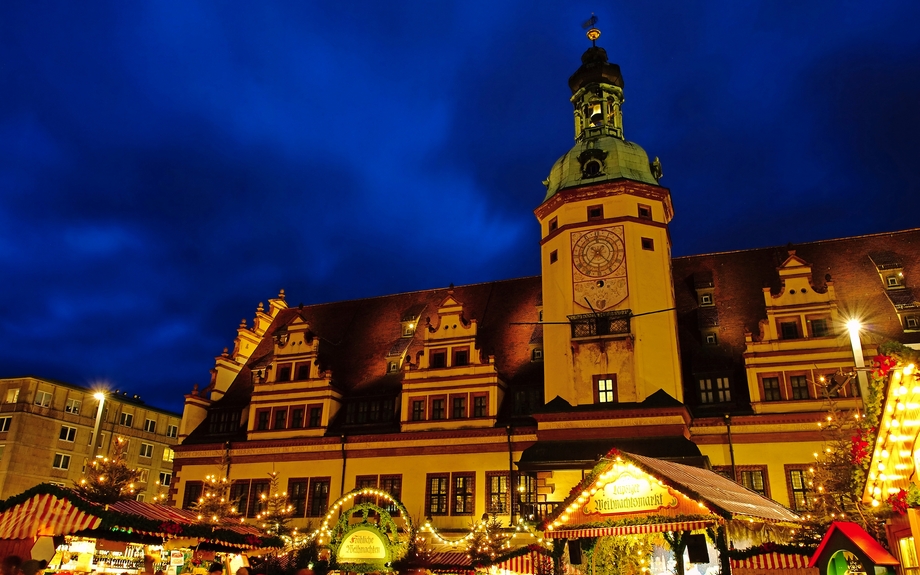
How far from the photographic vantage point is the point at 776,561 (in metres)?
17.2

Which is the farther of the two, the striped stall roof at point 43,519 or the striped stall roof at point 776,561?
the striped stall roof at point 776,561

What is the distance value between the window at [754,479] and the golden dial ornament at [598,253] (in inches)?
390

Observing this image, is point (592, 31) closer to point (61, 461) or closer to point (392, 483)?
Answer: point (392, 483)

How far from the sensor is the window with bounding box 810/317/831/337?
30453mm

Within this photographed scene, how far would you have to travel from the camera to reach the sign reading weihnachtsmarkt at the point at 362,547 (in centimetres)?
2261

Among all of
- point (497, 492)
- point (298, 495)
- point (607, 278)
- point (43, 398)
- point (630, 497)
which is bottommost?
point (630, 497)

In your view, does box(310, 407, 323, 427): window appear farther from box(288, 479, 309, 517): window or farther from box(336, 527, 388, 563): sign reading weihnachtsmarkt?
box(336, 527, 388, 563): sign reading weihnachtsmarkt

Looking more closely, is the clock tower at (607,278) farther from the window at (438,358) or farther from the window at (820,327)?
the window at (820,327)

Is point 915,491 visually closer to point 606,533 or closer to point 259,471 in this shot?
point 606,533

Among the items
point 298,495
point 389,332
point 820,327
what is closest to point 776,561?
point 820,327

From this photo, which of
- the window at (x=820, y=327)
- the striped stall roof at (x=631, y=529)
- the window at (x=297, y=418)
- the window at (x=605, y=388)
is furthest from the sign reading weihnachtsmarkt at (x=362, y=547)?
the window at (x=820, y=327)

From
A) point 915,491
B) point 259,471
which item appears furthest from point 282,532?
point 915,491

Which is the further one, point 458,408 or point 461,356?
point 461,356

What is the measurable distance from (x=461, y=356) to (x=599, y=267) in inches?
317
